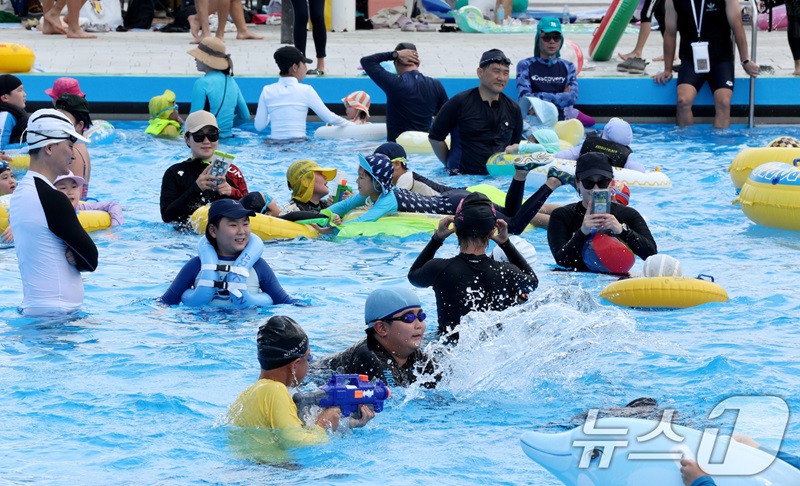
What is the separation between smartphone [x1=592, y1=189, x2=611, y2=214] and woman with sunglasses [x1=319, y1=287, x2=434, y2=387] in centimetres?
230

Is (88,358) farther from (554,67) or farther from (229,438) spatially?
(554,67)

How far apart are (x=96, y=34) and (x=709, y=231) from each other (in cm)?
1216

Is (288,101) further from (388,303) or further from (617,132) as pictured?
(388,303)

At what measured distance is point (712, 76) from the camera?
14844 mm

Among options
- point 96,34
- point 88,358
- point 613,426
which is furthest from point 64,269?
point 96,34

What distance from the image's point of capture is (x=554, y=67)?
46.5 ft

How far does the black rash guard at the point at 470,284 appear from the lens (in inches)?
243

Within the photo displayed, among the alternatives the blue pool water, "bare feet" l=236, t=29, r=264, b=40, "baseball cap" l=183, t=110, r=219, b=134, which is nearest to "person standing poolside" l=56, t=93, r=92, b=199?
the blue pool water

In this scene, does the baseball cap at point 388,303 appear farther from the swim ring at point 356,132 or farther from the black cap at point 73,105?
the swim ring at point 356,132

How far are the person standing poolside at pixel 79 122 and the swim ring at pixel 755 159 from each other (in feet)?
19.4

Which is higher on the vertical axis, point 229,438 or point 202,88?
point 202,88

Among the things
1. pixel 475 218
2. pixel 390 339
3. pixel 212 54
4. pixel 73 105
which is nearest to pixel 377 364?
pixel 390 339

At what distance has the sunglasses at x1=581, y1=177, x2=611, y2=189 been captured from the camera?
7.70 meters

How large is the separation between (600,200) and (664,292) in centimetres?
72
